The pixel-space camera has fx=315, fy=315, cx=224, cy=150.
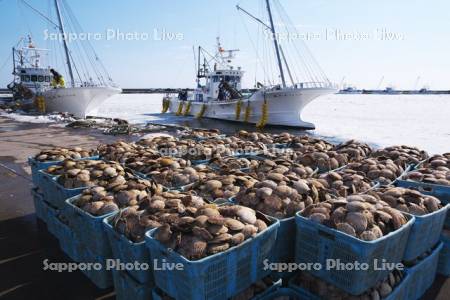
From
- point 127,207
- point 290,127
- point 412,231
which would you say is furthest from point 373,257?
point 290,127

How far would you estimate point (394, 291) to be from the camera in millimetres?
3006

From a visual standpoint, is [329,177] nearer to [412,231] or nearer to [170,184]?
[412,231]

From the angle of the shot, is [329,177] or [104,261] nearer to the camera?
[104,261]

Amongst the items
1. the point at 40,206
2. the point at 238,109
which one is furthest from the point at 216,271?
the point at 238,109

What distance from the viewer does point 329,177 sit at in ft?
14.9

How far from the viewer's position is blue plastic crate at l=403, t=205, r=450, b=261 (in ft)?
10.6

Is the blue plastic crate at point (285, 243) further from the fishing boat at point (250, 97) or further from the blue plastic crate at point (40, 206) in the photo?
the fishing boat at point (250, 97)

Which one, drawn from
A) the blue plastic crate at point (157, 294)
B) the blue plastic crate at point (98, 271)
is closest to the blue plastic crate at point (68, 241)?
the blue plastic crate at point (98, 271)

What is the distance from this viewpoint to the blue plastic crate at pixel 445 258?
13.1 ft

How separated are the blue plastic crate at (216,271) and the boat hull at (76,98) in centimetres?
2693

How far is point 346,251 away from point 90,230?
2.67m

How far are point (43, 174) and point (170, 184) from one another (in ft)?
6.65

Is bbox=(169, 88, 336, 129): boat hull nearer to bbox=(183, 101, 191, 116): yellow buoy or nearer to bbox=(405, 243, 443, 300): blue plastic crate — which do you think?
bbox=(183, 101, 191, 116): yellow buoy

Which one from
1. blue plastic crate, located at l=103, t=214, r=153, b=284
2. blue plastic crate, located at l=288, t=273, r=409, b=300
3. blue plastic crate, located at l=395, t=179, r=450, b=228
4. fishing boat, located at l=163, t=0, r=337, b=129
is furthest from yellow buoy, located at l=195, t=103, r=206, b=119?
blue plastic crate, located at l=288, t=273, r=409, b=300
